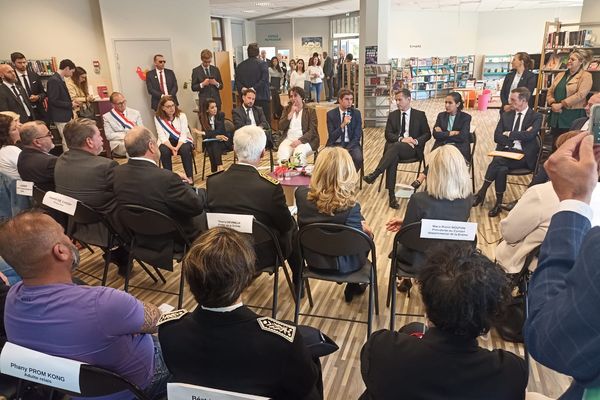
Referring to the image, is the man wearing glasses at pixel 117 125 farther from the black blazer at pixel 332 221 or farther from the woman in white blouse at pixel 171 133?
the black blazer at pixel 332 221

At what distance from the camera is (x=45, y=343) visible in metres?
1.37

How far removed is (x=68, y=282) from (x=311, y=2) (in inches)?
491

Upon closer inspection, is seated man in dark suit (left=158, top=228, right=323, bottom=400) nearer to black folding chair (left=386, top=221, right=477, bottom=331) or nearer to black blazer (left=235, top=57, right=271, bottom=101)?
black folding chair (left=386, top=221, right=477, bottom=331)

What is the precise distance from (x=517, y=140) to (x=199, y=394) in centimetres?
449

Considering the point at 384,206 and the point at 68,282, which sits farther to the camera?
the point at 384,206

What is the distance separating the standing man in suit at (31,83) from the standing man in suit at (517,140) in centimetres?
676

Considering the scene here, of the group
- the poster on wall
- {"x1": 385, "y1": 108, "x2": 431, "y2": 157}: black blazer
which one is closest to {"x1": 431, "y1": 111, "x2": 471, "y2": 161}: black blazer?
{"x1": 385, "y1": 108, "x2": 431, "y2": 157}: black blazer

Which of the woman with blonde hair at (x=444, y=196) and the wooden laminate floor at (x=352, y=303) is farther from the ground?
the woman with blonde hair at (x=444, y=196)

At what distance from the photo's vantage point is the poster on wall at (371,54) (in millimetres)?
9406

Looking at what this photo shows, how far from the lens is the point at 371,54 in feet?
31.0

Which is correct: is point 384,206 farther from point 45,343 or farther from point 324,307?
point 45,343

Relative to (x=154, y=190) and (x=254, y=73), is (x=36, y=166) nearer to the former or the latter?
(x=154, y=190)

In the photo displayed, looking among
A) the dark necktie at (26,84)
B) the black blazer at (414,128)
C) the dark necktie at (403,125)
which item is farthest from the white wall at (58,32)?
the dark necktie at (403,125)

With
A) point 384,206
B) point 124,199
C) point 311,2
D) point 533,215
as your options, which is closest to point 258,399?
point 533,215
